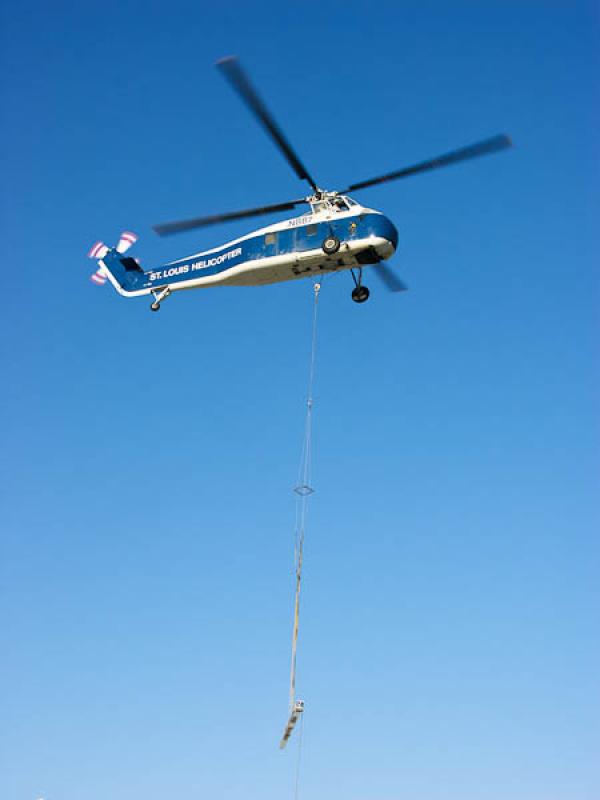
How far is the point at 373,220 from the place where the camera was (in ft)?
89.5

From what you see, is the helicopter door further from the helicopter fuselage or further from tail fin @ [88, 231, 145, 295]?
tail fin @ [88, 231, 145, 295]

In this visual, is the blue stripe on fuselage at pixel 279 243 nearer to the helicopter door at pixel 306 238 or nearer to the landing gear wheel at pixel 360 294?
the helicopter door at pixel 306 238

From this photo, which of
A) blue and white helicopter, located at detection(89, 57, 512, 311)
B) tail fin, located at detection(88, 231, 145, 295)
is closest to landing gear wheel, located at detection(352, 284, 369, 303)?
blue and white helicopter, located at detection(89, 57, 512, 311)

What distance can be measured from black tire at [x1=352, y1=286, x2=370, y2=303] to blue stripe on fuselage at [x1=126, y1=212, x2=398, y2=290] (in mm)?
1975

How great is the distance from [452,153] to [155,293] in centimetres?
1207

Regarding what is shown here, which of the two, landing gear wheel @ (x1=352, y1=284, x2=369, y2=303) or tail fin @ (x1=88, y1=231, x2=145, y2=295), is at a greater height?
tail fin @ (x1=88, y1=231, x2=145, y2=295)

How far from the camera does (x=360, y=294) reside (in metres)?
28.9

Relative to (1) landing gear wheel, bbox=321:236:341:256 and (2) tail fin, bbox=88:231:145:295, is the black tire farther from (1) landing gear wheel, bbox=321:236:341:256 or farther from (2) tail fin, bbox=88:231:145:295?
(2) tail fin, bbox=88:231:145:295

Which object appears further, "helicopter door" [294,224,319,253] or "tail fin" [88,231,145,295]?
"tail fin" [88,231,145,295]

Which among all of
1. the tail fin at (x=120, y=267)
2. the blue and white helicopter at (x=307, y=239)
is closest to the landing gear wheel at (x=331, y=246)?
the blue and white helicopter at (x=307, y=239)

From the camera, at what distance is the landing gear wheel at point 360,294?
94.7ft

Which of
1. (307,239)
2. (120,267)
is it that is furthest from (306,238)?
(120,267)

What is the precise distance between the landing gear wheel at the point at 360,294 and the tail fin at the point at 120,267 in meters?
8.68

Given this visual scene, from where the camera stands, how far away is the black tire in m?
28.9
